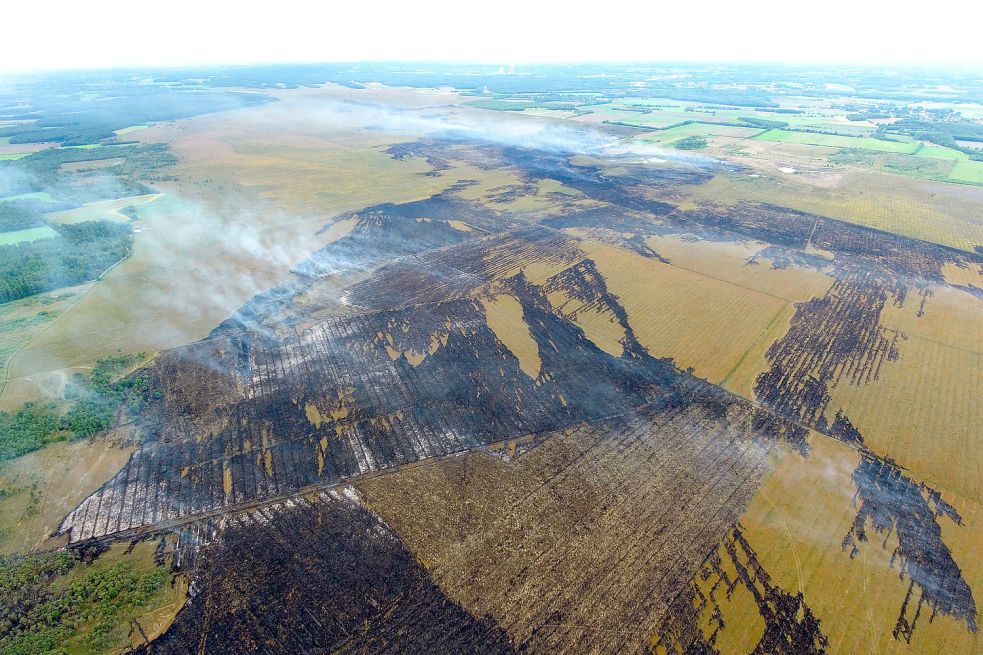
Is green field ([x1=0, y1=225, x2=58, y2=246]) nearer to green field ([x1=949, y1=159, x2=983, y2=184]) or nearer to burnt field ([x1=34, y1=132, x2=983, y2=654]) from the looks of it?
burnt field ([x1=34, y1=132, x2=983, y2=654])

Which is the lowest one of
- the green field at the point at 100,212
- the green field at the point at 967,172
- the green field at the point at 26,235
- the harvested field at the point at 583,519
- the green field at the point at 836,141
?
the harvested field at the point at 583,519

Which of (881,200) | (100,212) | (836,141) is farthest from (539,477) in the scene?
(836,141)

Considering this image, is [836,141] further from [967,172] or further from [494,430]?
[494,430]

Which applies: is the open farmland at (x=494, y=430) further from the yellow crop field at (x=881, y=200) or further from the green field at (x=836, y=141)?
the green field at (x=836, y=141)

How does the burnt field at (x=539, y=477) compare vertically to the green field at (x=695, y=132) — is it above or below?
below

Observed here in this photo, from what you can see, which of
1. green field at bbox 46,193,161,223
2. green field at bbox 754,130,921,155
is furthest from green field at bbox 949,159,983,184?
green field at bbox 46,193,161,223

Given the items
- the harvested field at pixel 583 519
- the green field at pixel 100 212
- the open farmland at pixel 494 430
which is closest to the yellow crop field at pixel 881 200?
the open farmland at pixel 494 430
